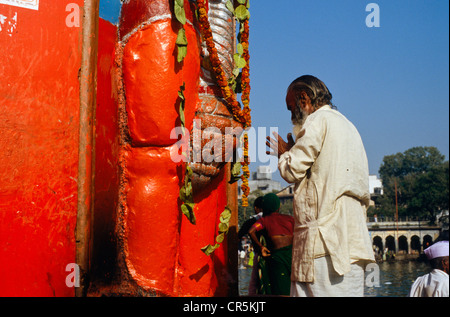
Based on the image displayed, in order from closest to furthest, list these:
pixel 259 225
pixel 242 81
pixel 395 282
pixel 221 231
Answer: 1. pixel 221 231
2. pixel 242 81
3. pixel 259 225
4. pixel 395 282

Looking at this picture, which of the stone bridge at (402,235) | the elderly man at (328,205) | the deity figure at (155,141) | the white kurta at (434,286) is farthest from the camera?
the stone bridge at (402,235)

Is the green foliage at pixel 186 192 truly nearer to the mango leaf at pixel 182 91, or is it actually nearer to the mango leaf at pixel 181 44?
the mango leaf at pixel 182 91

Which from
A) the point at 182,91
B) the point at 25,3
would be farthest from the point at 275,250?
the point at 25,3

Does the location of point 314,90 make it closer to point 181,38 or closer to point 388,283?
point 181,38

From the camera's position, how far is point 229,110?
14.8ft

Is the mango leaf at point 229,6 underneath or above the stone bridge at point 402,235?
above

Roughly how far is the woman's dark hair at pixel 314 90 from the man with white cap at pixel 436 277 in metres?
1.72

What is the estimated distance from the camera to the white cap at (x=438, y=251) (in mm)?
4160

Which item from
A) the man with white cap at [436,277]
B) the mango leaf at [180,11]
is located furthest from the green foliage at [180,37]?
the man with white cap at [436,277]

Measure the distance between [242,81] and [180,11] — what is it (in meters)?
1.02

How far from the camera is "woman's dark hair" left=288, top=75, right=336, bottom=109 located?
334cm

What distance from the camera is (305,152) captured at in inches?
122

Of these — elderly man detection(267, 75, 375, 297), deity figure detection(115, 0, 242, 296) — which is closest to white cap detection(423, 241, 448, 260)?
elderly man detection(267, 75, 375, 297)
